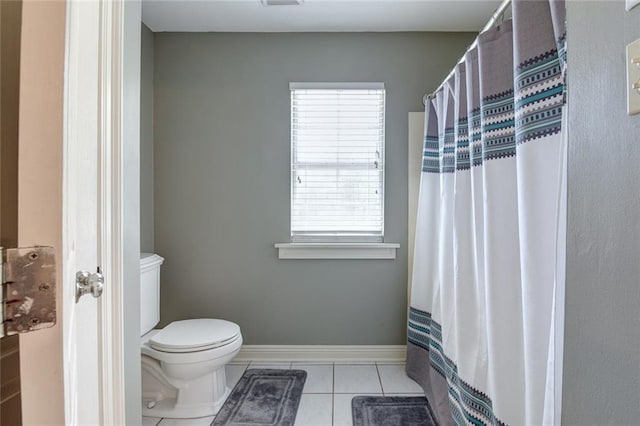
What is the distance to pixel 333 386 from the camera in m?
2.01

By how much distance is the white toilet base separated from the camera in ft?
5.77

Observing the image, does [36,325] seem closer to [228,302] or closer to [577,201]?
[577,201]

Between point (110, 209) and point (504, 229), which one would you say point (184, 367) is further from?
point (504, 229)

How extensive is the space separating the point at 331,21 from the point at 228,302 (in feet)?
6.52

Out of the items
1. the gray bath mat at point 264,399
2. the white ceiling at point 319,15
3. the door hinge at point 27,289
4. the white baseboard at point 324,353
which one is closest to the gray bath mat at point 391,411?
the gray bath mat at point 264,399

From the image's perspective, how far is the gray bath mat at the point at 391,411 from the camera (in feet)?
5.46

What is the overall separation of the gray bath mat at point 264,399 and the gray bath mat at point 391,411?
0.33 meters

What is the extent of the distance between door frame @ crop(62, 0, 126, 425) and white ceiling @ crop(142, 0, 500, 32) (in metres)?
1.49

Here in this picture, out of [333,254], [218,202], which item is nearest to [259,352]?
[333,254]

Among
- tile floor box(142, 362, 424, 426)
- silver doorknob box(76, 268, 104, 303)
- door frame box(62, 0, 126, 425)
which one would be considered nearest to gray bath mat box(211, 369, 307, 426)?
tile floor box(142, 362, 424, 426)

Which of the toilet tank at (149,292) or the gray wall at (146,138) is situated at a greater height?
the gray wall at (146,138)

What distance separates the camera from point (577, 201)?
0.63 metres

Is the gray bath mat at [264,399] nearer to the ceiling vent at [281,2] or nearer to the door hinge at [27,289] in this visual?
the door hinge at [27,289]

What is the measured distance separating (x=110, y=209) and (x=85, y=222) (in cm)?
12
